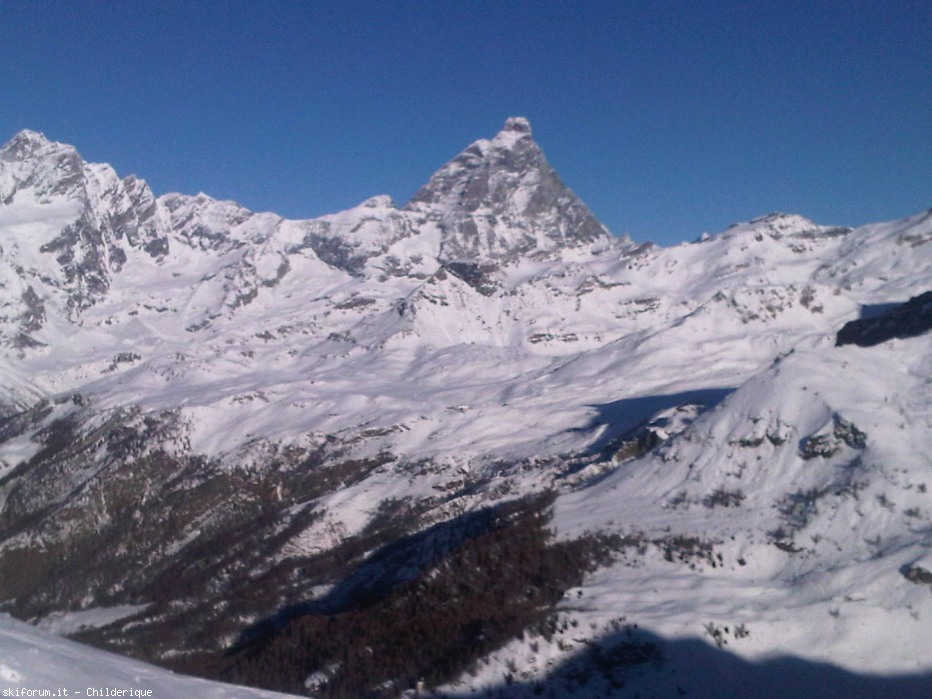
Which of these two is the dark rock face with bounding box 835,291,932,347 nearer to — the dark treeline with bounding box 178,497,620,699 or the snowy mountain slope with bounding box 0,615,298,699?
the dark treeline with bounding box 178,497,620,699

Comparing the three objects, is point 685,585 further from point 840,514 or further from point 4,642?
point 4,642

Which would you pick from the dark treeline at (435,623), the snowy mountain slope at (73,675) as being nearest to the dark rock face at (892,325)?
the dark treeline at (435,623)

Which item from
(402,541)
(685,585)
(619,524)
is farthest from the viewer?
(402,541)

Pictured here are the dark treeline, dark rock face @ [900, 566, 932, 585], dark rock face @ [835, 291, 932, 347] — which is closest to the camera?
dark rock face @ [900, 566, 932, 585]

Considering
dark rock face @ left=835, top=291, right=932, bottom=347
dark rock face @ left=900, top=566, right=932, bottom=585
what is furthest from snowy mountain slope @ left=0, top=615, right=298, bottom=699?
dark rock face @ left=835, top=291, right=932, bottom=347

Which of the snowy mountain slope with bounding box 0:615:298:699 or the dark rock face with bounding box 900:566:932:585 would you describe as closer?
the snowy mountain slope with bounding box 0:615:298:699

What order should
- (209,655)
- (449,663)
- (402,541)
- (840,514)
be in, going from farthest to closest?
(402,541) → (209,655) → (840,514) → (449,663)

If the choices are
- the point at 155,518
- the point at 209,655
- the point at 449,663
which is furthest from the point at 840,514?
the point at 155,518

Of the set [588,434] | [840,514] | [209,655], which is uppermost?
[588,434]
